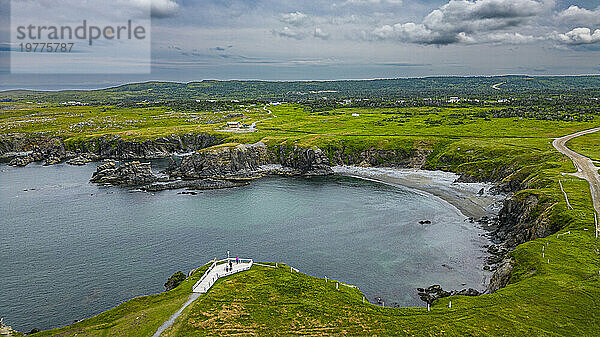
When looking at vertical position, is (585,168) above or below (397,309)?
above

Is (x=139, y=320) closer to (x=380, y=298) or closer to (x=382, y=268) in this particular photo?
(x=380, y=298)

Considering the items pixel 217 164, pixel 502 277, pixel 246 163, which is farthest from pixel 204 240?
pixel 246 163

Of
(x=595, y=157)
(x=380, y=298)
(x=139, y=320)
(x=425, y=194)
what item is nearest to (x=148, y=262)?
(x=139, y=320)

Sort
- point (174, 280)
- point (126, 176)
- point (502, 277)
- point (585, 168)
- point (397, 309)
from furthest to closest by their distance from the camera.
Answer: point (126, 176) → point (585, 168) → point (174, 280) → point (502, 277) → point (397, 309)

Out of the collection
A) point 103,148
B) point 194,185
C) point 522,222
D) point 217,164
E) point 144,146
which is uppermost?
point 144,146

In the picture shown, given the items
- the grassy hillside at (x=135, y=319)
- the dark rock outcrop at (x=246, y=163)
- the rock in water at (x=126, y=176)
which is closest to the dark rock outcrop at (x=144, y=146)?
the dark rock outcrop at (x=246, y=163)

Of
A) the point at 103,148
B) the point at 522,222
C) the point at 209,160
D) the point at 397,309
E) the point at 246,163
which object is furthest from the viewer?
the point at 103,148

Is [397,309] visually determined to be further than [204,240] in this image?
No

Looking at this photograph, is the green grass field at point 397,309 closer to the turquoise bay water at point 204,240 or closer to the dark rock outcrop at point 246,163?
the turquoise bay water at point 204,240

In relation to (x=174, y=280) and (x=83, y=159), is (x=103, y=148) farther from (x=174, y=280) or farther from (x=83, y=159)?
(x=174, y=280)
